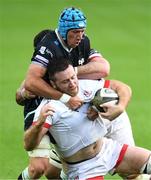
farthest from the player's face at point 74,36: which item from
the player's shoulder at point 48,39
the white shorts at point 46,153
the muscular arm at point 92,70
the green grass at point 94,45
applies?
the green grass at point 94,45

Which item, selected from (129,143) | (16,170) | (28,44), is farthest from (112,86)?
(28,44)

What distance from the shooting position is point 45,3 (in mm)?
24266

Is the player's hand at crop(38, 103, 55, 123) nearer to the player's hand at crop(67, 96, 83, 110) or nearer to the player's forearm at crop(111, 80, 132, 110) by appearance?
the player's hand at crop(67, 96, 83, 110)

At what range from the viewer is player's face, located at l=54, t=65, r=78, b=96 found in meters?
7.64

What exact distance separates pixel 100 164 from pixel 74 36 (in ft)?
4.25

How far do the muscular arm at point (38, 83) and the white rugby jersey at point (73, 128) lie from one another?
0.45 feet

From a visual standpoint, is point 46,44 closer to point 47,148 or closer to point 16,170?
point 47,148

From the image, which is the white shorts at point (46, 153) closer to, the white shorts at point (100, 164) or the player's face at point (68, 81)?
the white shorts at point (100, 164)

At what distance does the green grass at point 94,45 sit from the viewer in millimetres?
11828

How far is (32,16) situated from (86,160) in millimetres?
15105

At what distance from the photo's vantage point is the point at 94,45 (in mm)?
19297

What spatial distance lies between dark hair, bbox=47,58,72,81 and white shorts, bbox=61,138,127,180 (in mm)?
875

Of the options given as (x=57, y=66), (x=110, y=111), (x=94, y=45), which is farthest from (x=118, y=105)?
(x=94, y=45)

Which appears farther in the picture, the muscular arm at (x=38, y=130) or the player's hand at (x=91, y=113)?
the player's hand at (x=91, y=113)
